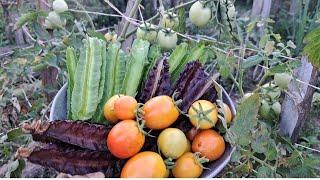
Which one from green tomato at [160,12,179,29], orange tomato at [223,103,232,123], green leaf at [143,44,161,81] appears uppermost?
green tomato at [160,12,179,29]

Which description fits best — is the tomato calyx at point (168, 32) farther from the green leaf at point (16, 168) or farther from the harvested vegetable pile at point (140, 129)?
the green leaf at point (16, 168)

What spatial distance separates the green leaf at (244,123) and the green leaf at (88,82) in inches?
12.0

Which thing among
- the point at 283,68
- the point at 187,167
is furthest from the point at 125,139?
the point at 283,68

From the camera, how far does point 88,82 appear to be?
108cm

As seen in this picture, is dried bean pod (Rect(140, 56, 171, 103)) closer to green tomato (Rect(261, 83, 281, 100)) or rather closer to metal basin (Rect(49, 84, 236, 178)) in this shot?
metal basin (Rect(49, 84, 236, 178))

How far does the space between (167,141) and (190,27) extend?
1478 mm

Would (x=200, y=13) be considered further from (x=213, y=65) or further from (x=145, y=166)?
(x=145, y=166)

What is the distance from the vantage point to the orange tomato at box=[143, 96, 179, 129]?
3.14 feet

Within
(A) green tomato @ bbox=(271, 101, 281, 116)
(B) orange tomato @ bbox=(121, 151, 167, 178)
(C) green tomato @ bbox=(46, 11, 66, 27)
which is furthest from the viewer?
(C) green tomato @ bbox=(46, 11, 66, 27)

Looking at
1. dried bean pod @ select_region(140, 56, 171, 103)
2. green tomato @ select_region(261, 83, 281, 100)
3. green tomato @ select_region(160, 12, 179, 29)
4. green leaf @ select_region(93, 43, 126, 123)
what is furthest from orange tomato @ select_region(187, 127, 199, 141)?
green tomato @ select_region(160, 12, 179, 29)

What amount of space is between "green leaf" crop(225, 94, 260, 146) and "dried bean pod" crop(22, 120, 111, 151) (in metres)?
0.26

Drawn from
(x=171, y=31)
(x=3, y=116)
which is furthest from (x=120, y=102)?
(x=3, y=116)

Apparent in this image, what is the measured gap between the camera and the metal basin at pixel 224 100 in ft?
3.20

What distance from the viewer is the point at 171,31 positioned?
4.11 ft
